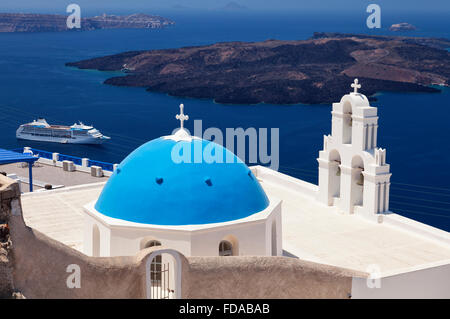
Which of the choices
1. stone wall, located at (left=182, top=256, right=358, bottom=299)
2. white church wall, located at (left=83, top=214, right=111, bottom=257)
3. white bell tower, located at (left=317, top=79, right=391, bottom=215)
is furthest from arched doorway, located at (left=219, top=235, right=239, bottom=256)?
white bell tower, located at (left=317, top=79, right=391, bottom=215)

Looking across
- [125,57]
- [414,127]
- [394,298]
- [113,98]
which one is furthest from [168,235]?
[125,57]

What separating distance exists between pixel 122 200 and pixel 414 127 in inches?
2879

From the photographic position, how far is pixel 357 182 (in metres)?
22.9

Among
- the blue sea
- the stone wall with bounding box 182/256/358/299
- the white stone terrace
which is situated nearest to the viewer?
the stone wall with bounding box 182/256/358/299

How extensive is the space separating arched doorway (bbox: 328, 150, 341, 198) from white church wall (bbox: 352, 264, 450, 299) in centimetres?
589

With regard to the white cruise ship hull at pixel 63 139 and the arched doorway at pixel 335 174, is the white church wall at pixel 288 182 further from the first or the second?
the white cruise ship hull at pixel 63 139

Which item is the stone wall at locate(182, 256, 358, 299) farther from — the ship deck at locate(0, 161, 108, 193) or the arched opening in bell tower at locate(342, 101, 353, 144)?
the ship deck at locate(0, 161, 108, 193)

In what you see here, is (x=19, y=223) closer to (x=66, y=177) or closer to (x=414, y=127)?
(x=66, y=177)

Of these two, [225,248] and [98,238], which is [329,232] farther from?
[98,238]

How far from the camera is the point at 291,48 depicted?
14962cm

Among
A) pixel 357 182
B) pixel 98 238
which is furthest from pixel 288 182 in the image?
pixel 98 238

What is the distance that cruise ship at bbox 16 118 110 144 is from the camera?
78000mm

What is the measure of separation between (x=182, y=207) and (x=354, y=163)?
7950 mm
